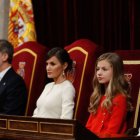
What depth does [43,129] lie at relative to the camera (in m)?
2.86

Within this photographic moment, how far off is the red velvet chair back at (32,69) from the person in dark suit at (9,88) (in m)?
0.22

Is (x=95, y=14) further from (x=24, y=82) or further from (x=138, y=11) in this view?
(x=24, y=82)

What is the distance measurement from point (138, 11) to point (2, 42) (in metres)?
1.46

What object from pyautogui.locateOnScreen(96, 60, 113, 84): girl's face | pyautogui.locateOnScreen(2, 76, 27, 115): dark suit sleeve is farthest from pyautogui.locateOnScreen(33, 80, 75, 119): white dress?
pyautogui.locateOnScreen(96, 60, 113, 84): girl's face

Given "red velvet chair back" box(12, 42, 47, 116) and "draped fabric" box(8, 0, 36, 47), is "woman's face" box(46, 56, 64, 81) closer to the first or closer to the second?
"red velvet chair back" box(12, 42, 47, 116)

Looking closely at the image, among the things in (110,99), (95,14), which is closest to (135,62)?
(110,99)

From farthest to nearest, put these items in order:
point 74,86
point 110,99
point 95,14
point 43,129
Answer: point 95,14 → point 74,86 → point 110,99 → point 43,129

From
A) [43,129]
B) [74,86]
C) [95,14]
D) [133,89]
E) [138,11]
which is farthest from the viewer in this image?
[95,14]

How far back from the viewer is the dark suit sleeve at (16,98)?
4.21 metres

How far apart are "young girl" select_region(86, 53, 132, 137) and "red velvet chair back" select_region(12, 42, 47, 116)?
1.01m

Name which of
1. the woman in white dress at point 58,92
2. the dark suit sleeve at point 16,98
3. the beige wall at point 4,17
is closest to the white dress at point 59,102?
the woman in white dress at point 58,92

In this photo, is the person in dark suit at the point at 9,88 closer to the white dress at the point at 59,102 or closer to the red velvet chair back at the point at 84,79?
the white dress at the point at 59,102

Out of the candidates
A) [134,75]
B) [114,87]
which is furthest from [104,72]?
[134,75]

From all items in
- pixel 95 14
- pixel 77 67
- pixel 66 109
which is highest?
pixel 95 14
